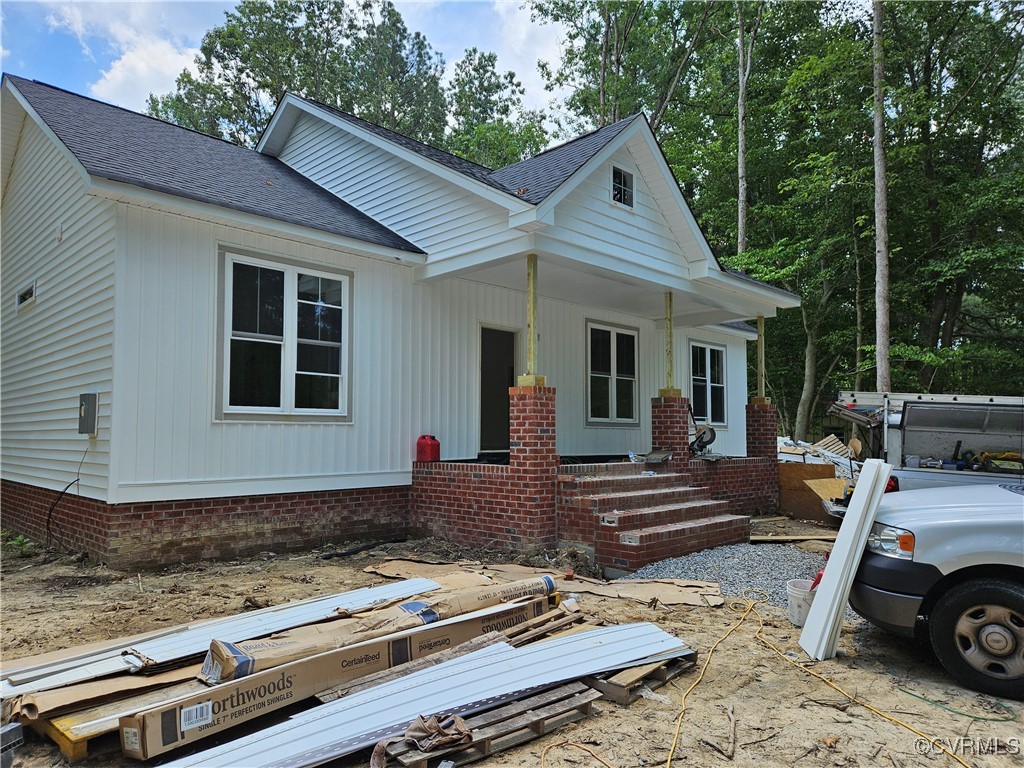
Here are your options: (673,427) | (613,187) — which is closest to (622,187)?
(613,187)

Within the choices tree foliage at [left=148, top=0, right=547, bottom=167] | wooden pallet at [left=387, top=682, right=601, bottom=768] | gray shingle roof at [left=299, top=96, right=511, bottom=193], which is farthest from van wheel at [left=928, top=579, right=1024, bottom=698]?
tree foliage at [left=148, top=0, right=547, bottom=167]

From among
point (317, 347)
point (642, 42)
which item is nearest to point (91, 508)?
point (317, 347)

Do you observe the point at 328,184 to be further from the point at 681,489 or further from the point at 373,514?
the point at 681,489

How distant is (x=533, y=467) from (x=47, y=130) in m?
6.99

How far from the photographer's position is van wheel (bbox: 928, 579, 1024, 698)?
362 centimetres

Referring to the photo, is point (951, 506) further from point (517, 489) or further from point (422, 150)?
point (422, 150)

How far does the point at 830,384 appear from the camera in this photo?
80.7ft

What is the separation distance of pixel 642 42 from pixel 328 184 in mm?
20154

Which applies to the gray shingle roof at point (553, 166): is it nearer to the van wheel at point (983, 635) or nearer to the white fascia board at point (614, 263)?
the white fascia board at point (614, 263)

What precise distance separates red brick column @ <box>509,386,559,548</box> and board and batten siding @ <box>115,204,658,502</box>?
6.30ft

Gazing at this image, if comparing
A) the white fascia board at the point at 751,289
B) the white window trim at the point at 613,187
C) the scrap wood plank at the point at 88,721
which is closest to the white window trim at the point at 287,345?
the white window trim at the point at 613,187

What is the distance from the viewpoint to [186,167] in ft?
26.2

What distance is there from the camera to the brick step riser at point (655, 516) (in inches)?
281

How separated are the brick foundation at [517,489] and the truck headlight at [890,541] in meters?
3.83
